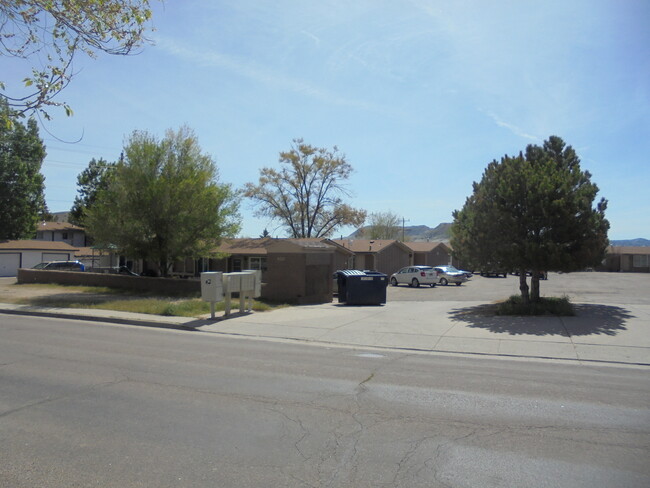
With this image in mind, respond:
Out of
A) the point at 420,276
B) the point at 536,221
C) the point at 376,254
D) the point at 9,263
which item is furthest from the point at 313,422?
the point at 9,263

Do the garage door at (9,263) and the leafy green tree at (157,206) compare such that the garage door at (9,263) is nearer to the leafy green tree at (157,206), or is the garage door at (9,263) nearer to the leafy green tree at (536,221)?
the leafy green tree at (157,206)

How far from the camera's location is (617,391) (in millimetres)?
7457

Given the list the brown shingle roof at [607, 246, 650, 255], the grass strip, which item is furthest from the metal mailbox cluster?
the brown shingle roof at [607, 246, 650, 255]

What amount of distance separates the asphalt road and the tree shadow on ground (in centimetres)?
408

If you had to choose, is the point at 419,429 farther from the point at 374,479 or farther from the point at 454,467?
the point at 374,479

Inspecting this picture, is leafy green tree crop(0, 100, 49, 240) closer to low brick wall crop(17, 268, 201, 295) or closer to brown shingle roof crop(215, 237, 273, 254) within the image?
low brick wall crop(17, 268, 201, 295)

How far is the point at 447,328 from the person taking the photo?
14336mm

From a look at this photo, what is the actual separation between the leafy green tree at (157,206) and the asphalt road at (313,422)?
15.4m

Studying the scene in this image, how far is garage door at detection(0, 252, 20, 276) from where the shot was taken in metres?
45.2

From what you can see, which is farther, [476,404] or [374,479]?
[476,404]

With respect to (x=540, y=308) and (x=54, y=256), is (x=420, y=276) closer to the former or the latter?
(x=540, y=308)

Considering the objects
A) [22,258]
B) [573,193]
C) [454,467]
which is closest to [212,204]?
[573,193]

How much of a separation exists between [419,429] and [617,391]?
12.1 feet

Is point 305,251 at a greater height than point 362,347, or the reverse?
point 305,251
